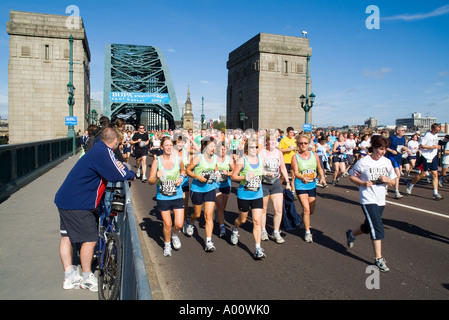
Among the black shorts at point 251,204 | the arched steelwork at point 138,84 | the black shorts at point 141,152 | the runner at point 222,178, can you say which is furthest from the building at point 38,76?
the black shorts at point 251,204

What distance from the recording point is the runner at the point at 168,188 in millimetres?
5348

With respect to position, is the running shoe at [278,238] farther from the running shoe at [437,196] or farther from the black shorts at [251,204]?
the running shoe at [437,196]

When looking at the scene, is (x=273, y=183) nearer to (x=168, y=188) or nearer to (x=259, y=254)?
(x=259, y=254)

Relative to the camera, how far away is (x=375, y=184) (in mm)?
4992

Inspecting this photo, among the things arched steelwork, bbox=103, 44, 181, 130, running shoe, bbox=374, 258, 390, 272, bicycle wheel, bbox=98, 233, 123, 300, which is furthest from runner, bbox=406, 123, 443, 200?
arched steelwork, bbox=103, 44, 181, 130

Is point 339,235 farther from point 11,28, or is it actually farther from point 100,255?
point 11,28

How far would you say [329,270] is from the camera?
4.73 m

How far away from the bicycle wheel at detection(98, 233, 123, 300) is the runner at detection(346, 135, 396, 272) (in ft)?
10.5

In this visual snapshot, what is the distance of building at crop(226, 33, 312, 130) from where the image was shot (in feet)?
154

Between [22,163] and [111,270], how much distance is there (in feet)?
28.7

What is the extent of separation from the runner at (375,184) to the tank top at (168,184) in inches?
99.5

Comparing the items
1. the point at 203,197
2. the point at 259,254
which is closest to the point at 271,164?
the point at 203,197
